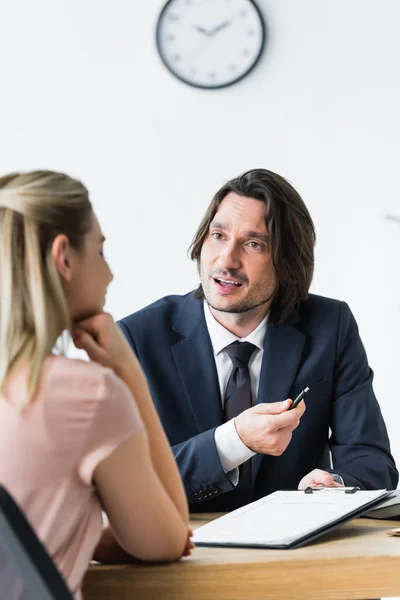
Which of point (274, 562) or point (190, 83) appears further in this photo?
point (190, 83)

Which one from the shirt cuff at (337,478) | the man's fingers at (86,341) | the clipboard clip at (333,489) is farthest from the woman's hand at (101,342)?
the shirt cuff at (337,478)

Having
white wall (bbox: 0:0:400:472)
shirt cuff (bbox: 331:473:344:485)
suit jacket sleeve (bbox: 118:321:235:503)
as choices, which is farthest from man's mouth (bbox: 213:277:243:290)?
white wall (bbox: 0:0:400:472)

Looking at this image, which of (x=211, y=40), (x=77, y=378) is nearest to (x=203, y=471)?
(x=77, y=378)

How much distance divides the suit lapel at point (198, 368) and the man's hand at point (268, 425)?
0.87 ft

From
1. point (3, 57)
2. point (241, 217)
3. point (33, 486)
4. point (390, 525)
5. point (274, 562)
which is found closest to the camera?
point (33, 486)

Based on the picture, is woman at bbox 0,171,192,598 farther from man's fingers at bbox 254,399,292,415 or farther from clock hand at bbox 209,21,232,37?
clock hand at bbox 209,21,232,37

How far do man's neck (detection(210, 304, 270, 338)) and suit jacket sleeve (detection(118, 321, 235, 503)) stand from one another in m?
0.38

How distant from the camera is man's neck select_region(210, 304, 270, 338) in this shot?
6.81 ft

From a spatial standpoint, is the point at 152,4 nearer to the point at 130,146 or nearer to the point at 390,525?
the point at 130,146

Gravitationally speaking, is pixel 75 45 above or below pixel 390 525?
above

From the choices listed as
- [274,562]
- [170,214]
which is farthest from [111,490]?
Answer: [170,214]

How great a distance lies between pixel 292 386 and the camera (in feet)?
6.60

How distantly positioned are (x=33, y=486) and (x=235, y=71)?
2.85m

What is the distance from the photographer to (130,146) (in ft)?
11.6
